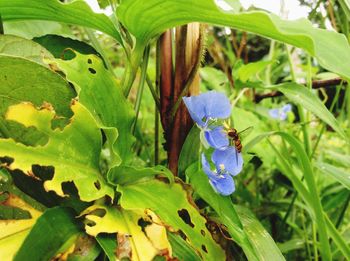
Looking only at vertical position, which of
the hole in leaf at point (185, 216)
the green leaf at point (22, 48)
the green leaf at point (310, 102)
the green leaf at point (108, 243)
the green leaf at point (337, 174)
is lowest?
the green leaf at point (337, 174)

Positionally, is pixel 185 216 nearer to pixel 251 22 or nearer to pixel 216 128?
pixel 216 128

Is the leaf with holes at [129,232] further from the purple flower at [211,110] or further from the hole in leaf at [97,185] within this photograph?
the purple flower at [211,110]

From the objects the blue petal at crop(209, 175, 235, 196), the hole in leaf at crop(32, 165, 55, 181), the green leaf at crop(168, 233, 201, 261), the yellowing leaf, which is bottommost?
the green leaf at crop(168, 233, 201, 261)

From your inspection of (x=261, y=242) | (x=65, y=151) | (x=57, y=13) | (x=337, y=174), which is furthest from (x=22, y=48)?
(x=337, y=174)

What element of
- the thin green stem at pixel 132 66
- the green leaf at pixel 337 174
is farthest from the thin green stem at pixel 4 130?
the green leaf at pixel 337 174

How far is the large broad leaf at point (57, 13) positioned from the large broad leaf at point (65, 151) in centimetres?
14

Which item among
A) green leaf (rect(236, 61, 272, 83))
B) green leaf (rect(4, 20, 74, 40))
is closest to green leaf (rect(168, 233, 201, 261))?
green leaf (rect(236, 61, 272, 83))

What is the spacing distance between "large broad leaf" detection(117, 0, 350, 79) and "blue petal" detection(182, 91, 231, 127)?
0.36 feet

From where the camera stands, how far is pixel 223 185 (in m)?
0.65

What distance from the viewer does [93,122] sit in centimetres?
59

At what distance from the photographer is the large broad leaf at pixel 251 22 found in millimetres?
530

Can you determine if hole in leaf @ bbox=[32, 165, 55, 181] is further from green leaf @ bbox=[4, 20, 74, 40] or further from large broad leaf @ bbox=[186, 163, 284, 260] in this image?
green leaf @ bbox=[4, 20, 74, 40]

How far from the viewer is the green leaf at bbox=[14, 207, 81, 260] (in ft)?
1.74

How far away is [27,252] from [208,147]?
0.91 feet
